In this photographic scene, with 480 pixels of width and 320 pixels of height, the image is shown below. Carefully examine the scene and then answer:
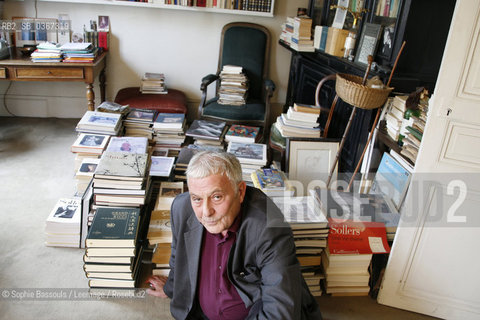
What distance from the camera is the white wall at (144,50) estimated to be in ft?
13.4

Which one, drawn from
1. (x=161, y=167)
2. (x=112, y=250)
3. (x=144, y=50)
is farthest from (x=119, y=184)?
(x=144, y=50)

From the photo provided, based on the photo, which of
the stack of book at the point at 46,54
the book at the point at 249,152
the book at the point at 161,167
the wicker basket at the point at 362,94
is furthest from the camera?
the stack of book at the point at 46,54

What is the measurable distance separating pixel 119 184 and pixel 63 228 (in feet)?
1.67

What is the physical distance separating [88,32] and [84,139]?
161cm

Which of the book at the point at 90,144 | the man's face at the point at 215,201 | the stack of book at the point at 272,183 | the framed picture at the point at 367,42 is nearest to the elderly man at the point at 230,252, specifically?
the man's face at the point at 215,201

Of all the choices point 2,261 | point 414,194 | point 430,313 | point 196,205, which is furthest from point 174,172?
point 430,313

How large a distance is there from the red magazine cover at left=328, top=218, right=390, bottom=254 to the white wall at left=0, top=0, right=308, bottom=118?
100 inches

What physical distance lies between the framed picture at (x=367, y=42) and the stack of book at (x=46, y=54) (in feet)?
8.09

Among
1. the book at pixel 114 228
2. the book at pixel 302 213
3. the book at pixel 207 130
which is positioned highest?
the book at pixel 207 130

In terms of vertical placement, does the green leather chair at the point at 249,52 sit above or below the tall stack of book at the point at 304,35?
below

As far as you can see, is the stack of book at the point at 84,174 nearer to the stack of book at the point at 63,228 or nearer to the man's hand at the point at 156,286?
the stack of book at the point at 63,228

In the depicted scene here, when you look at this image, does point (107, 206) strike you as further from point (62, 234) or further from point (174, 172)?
point (174, 172)

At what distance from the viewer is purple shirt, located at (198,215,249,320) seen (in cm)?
160

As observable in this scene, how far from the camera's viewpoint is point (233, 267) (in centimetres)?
157
